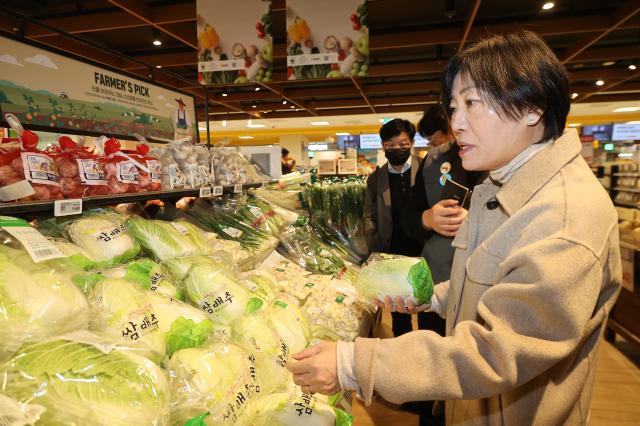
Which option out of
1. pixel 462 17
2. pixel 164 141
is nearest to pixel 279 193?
pixel 164 141

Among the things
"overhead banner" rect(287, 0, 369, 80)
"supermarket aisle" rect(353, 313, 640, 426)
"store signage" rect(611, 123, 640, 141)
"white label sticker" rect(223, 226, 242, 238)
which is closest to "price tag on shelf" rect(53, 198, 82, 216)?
"white label sticker" rect(223, 226, 242, 238)

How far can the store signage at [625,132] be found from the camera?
15305 mm

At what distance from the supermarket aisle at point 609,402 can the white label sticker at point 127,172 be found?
2166 millimetres

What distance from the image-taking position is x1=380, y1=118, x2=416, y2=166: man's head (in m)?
3.09

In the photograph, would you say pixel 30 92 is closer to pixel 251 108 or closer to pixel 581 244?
pixel 581 244

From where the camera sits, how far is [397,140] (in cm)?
309

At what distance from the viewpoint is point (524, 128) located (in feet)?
3.52

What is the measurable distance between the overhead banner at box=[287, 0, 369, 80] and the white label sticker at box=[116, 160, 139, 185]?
2953mm

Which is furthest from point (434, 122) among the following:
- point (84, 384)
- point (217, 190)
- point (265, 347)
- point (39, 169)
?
point (84, 384)

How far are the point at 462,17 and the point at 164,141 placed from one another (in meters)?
4.81

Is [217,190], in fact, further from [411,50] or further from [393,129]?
[411,50]

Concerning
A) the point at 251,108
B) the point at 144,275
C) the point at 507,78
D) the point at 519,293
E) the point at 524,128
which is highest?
the point at 251,108

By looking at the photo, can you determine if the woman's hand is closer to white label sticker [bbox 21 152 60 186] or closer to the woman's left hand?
the woman's left hand

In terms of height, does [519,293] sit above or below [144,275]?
above
